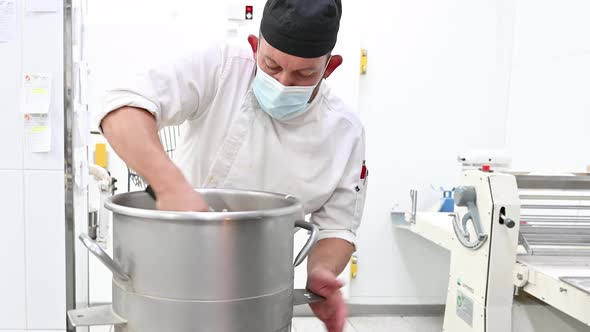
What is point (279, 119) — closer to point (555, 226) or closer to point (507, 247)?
point (507, 247)

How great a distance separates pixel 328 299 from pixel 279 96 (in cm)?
39

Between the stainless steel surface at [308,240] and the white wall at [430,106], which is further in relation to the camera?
the white wall at [430,106]

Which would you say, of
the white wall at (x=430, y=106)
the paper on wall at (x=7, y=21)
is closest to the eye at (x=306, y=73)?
the paper on wall at (x=7, y=21)

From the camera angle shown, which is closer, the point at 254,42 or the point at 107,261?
the point at 107,261

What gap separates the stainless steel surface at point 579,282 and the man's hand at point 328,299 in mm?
789

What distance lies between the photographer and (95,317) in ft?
1.93

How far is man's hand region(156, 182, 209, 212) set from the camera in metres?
0.59

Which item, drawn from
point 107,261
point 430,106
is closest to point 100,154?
point 430,106

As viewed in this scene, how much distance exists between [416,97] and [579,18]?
906 mm

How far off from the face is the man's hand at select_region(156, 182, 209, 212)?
0.31m

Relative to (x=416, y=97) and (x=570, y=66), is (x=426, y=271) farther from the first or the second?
(x=570, y=66)

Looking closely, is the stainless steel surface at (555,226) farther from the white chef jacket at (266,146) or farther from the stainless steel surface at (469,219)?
the white chef jacket at (266,146)

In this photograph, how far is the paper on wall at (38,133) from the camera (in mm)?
1297

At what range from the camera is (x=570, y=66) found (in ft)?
7.82
